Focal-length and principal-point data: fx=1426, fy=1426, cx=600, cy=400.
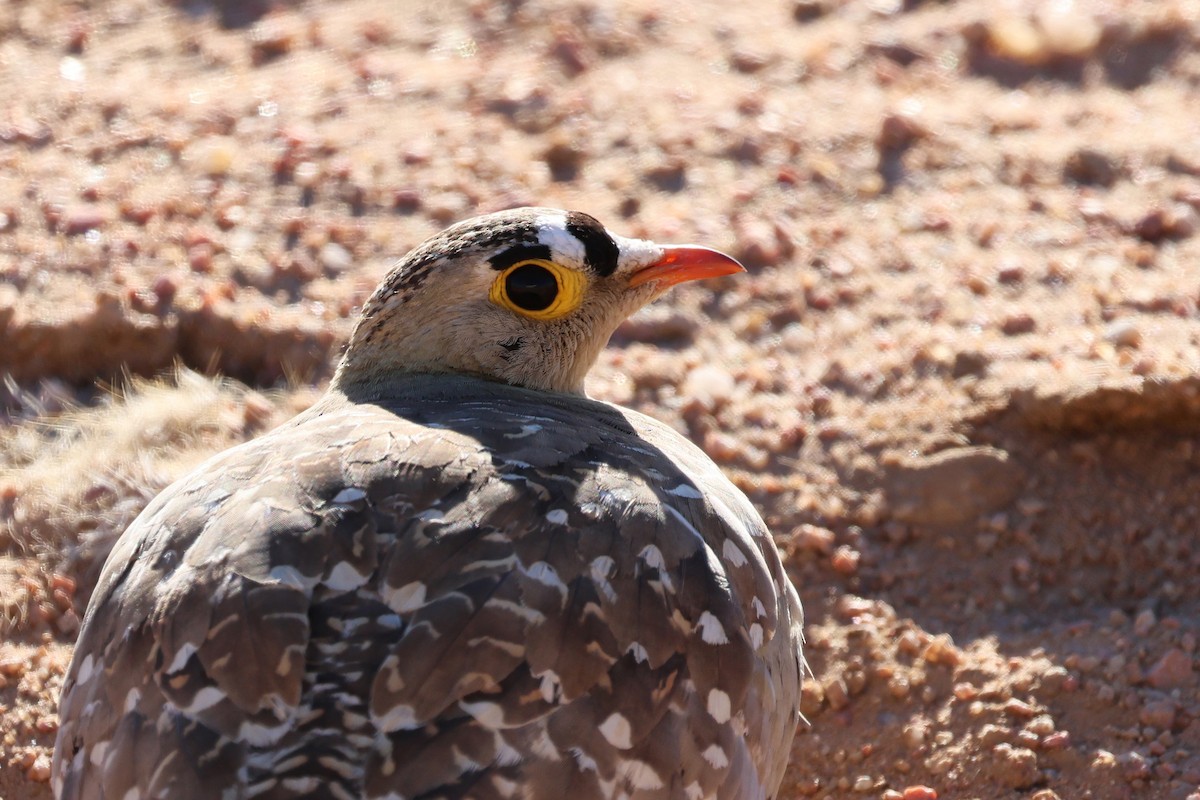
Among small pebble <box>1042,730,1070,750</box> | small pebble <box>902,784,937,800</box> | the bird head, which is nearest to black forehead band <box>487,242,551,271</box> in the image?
the bird head

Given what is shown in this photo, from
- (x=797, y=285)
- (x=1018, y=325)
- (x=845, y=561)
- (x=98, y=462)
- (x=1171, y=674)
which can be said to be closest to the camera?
(x=1171, y=674)

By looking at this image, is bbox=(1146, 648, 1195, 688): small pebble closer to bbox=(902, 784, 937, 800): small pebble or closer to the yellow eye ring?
bbox=(902, 784, 937, 800): small pebble

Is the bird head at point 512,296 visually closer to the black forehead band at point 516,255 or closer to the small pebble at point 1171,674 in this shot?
the black forehead band at point 516,255

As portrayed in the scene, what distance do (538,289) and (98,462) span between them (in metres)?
2.26

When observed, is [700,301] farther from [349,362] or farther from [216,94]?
[216,94]

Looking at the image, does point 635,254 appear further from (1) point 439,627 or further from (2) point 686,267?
(1) point 439,627

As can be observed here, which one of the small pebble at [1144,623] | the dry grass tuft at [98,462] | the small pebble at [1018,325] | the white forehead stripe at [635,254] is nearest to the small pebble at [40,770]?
the dry grass tuft at [98,462]

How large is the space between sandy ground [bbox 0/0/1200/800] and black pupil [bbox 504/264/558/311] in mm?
1318

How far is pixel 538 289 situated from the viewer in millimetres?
4914

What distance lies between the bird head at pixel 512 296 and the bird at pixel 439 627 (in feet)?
1.42

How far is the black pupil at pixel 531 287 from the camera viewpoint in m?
4.87

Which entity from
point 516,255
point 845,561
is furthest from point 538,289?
point 845,561

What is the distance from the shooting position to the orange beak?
5.12 meters

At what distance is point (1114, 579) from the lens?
550 centimetres
